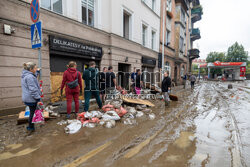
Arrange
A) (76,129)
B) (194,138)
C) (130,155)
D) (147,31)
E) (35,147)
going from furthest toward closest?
(147,31) → (76,129) → (194,138) → (35,147) → (130,155)

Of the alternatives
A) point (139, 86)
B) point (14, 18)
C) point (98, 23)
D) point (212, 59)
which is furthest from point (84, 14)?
point (212, 59)

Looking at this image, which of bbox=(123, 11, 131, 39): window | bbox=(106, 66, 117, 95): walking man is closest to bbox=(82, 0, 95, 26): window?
bbox=(106, 66, 117, 95): walking man

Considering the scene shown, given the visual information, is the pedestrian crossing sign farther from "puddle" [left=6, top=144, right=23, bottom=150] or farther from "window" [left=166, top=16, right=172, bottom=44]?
"window" [left=166, top=16, right=172, bottom=44]

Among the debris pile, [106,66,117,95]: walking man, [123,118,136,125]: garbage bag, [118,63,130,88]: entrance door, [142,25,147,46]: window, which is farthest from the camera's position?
[142,25,147,46]: window

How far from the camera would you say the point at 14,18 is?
479cm

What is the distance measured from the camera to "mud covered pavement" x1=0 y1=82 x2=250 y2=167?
91.7 inches

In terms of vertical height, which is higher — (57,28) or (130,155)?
(57,28)

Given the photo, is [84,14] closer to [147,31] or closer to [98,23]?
[98,23]

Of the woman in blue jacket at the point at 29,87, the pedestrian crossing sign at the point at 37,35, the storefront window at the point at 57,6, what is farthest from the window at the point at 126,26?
the woman in blue jacket at the point at 29,87

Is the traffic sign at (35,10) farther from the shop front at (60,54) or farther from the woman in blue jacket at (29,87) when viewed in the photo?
the shop front at (60,54)

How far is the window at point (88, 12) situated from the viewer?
7617 millimetres

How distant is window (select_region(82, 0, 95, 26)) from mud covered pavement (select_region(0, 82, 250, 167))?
6162 millimetres

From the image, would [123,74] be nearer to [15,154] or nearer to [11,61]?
[11,61]

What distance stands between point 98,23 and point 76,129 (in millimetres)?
6902
